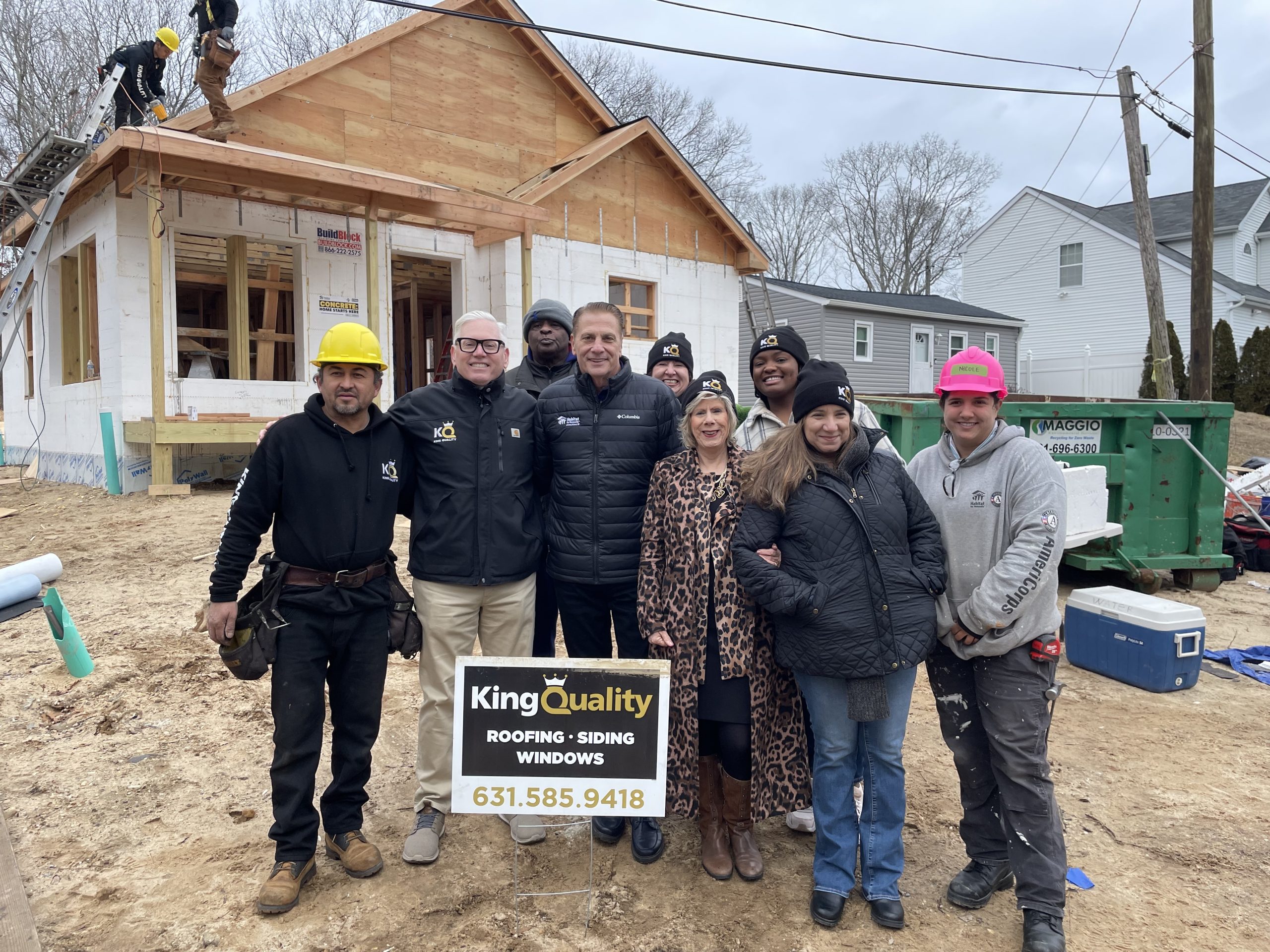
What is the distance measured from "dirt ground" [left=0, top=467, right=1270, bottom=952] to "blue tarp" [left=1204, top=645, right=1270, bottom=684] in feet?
0.73

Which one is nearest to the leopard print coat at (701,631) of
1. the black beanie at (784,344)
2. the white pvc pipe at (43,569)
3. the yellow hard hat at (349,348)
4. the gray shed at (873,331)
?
the black beanie at (784,344)

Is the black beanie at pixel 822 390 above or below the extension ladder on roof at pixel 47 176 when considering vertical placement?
below

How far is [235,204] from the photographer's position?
11359 mm

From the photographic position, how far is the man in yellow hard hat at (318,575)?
3.04 metres

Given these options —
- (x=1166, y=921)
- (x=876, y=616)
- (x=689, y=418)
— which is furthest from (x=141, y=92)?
(x=1166, y=921)

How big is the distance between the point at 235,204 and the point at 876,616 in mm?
11246

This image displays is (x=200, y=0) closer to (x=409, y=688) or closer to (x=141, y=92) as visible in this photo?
(x=141, y=92)

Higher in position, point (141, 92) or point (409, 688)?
point (141, 92)

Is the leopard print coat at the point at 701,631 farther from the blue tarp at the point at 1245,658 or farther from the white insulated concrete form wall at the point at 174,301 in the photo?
the white insulated concrete form wall at the point at 174,301

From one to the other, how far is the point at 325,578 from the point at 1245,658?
6088 millimetres

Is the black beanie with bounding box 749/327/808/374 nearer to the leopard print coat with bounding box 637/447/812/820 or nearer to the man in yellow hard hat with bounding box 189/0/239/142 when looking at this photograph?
Answer: the leopard print coat with bounding box 637/447/812/820

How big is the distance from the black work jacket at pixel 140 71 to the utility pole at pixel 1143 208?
1362 cm

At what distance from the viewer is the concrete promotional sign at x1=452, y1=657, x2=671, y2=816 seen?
116 inches

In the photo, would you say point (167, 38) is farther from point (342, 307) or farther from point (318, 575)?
point (318, 575)
